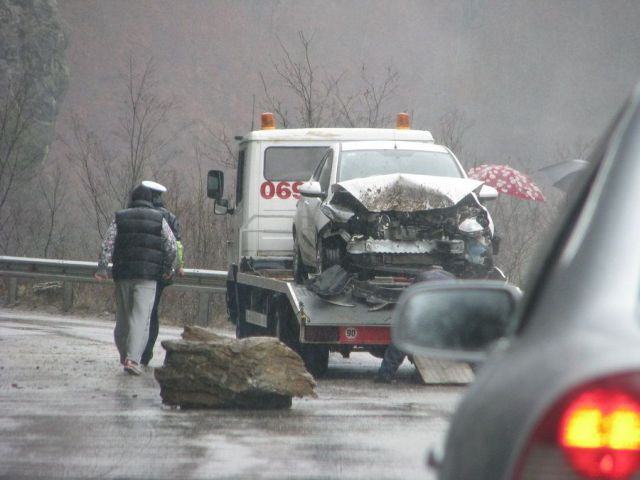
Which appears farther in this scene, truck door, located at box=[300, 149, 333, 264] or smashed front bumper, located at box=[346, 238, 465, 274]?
truck door, located at box=[300, 149, 333, 264]

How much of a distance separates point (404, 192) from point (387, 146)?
201 cm

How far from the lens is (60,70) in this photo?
3152 inches

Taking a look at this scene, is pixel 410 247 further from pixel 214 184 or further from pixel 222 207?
pixel 222 207

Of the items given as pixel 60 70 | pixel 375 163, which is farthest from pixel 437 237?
pixel 60 70

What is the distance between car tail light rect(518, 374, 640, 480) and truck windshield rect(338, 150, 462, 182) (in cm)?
1358

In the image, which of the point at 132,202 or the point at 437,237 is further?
the point at 132,202

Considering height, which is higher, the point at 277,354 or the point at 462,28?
the point at 462,28

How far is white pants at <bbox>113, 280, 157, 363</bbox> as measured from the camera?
49.4 ft

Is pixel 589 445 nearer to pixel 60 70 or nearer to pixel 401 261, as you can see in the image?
pixel 401 261

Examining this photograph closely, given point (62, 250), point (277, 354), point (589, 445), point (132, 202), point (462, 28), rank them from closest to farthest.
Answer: point (589, 445), point (277, 354), point (132, 202), point (62, 250), point (462, 28)

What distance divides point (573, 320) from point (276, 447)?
718cm

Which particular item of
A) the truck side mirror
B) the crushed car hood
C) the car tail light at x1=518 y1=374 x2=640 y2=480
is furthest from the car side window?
the car tail light at x1=518 y1=374 x2=640 y2=480

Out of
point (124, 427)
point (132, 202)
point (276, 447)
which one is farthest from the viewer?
point (132, 202)

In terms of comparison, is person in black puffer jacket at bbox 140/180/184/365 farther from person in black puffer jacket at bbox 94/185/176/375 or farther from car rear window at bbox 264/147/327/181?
car rear window at bbox 264/147/327/181
